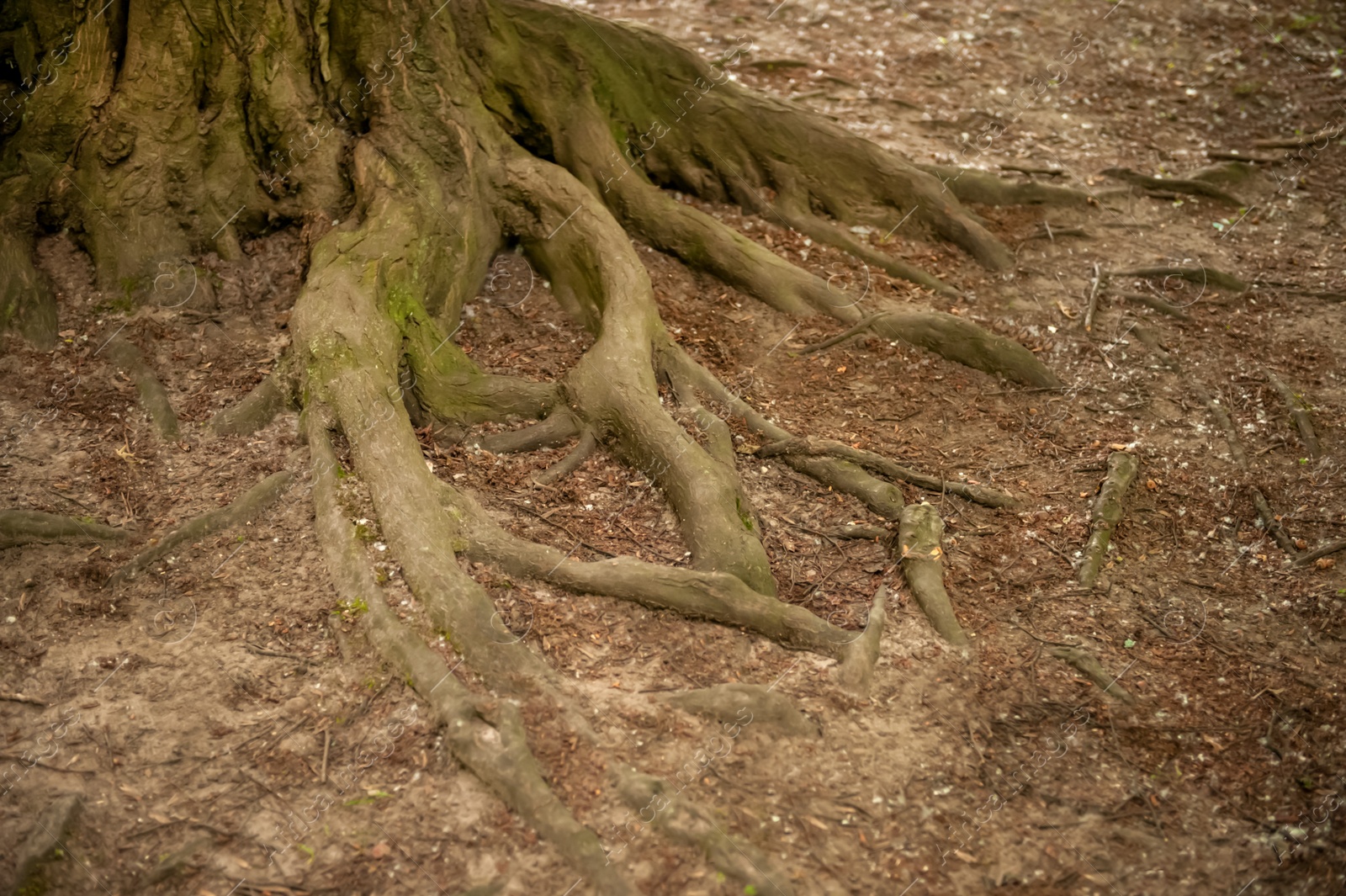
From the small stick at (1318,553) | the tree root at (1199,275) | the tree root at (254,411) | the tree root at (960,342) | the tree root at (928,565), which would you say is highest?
the tree root at (1199,275)

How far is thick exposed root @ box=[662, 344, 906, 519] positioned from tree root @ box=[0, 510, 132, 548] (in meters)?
3.03

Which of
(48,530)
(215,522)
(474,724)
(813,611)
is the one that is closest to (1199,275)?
(813,611)

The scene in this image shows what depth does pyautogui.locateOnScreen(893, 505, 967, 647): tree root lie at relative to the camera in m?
4.72

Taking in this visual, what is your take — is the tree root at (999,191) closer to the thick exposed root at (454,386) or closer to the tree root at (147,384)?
the thick exposed root at (454,386)

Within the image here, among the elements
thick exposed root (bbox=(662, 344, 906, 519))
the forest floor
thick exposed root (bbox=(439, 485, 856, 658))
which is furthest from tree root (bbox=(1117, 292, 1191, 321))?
thick exposed root (bbox=(439, 485, 856, 658))

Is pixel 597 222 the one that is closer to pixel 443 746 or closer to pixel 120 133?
pixel 120 133

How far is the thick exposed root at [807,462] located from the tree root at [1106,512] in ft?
3.17

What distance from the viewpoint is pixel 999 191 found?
26.0ft

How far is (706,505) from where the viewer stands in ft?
16.5

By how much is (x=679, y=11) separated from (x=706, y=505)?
740 cm

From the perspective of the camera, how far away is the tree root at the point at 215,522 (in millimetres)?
4594

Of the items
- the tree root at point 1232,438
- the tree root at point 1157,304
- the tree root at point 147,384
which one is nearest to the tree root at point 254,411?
the tree root at point 147,384

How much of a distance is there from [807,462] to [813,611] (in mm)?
1049

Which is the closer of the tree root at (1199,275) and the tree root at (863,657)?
the tree root at (863,657)
